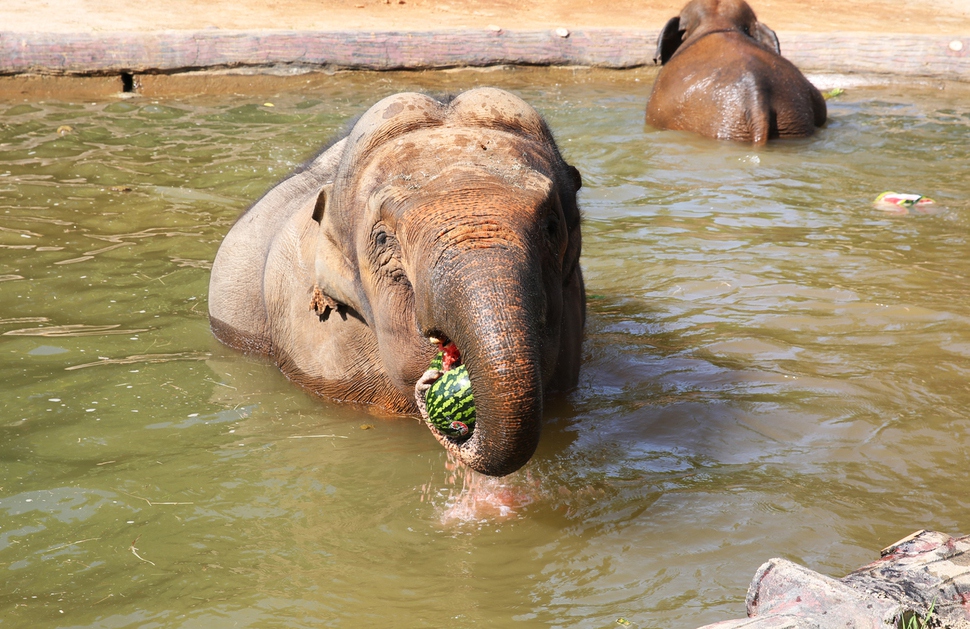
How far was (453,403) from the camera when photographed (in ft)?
9.34

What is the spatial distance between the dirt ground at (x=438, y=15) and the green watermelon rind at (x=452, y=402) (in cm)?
861

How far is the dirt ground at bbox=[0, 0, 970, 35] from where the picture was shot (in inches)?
438

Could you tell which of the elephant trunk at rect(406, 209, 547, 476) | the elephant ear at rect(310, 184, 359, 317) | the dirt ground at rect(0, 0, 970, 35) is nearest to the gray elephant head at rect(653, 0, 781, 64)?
the dirt ground at rect(0, 0, 970, 35)

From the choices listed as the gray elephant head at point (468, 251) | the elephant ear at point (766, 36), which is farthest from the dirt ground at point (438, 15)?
the gray elephant head at point (468, 251)

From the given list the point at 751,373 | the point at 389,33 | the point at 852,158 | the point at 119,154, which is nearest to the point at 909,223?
the point at 852,158

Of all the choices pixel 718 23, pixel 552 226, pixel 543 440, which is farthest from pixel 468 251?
pixel 718 23

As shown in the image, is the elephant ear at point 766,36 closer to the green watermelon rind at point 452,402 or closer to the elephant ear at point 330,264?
the elephant ear at point 330,264

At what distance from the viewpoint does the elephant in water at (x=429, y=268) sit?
2484 mm

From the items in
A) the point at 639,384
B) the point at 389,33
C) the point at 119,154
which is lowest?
the point at 639,384

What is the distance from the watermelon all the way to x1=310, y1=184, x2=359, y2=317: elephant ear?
27.9 inches

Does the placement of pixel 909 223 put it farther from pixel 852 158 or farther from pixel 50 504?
pixel 50 504

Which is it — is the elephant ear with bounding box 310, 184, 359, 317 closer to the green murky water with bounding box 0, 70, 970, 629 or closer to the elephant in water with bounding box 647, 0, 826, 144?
the green murky water with bounding box 0, 70, 970, 629

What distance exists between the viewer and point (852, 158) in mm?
7938

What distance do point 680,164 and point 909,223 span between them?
1964mm
